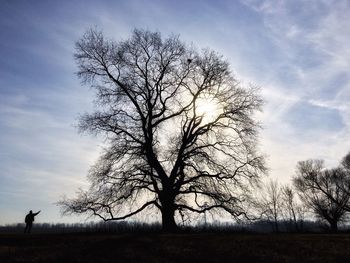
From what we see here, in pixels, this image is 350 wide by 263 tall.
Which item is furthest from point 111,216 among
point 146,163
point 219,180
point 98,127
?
point 219,180

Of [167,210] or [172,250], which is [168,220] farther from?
[172,250]

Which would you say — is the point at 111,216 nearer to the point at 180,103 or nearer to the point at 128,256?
the point at 180,103

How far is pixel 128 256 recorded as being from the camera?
1388 centimetres

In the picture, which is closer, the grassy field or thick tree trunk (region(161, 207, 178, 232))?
the grassy field

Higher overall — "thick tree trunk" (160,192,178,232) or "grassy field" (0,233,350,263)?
"thick tree trunk" (160,192,178,232)

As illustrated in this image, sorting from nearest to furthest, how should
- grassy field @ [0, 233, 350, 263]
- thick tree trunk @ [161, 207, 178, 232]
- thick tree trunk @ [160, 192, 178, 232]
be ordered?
A: grassy field @ [0, 233, 350, 263] < thick tree trunk @ [161, 207, 178, 232] < thick tree trunk @ [160, 192, 178, 232]

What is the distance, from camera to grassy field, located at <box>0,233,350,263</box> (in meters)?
13.7

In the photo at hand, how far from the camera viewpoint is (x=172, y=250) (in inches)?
593

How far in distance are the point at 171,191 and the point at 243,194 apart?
5.53m

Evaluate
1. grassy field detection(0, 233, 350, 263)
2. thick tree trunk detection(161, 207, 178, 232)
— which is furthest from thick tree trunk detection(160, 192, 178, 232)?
grassy field detection(0, 233, 350, 263)

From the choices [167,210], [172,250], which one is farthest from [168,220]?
[172,250]

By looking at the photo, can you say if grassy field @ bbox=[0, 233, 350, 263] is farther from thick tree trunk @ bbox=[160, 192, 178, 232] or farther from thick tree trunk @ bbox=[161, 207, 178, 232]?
→ thick tree trunk @ bbox=[160, 192, 178, 232]

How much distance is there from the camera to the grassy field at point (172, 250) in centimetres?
1370

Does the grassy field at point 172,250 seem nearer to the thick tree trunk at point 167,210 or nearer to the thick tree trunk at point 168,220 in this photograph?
the thick tree trunk at point 168,220
